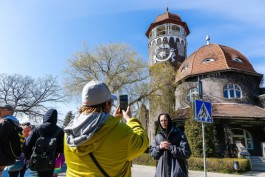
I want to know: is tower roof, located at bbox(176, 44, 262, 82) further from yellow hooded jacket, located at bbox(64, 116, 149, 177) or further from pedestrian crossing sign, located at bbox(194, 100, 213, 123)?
yellow hooded jacket, located at bbox(64, 116, 149, 177)

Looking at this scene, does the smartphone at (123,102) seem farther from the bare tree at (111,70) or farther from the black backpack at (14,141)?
the bare tree at (111,70)

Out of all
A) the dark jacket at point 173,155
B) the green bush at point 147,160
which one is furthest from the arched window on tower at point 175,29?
the dark jacket at point 173,155

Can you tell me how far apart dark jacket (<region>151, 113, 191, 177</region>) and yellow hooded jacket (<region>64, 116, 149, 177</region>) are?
258 centimetres

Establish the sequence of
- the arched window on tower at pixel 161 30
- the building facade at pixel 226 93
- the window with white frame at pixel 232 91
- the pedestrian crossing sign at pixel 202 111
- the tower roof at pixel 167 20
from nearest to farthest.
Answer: the pedestrian crossing sign at pixel 202 111 → the building facade at pixel 226 93 → the window with white frame at pixel 232 91 → the arched window on tower at pixel 161 30 → the tower roof at pixel 167 20

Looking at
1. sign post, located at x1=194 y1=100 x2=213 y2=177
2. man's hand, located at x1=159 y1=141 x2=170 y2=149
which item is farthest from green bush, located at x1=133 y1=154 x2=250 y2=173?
man's hand, located at x1=159 y1=141 x2=170 y2=149

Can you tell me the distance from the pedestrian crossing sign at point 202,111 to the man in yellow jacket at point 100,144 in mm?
5603

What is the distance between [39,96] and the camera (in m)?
27.8

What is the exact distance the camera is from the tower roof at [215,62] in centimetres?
2364

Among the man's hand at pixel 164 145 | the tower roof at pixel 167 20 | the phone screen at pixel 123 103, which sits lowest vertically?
the man's hand at pixel 164 145

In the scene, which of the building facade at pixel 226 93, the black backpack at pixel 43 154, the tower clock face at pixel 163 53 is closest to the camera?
the black backpack at pixel 43 154

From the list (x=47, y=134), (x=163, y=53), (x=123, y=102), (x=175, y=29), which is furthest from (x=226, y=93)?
(x=123, y=102)

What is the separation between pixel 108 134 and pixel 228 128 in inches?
752

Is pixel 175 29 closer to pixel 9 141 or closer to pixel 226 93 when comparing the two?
pixel 226 93

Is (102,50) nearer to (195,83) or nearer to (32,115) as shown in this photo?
(195,83)
